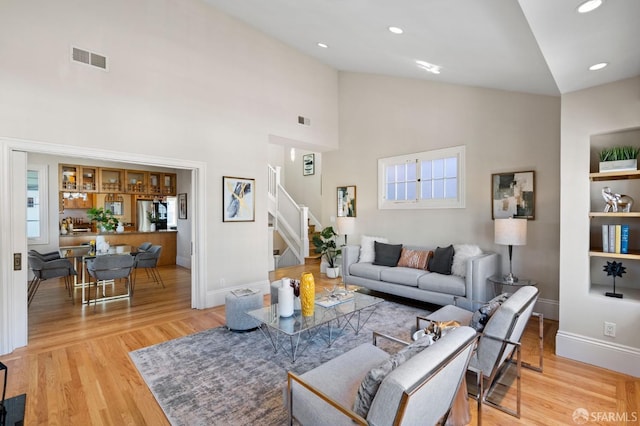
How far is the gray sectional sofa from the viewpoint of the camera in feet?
13.1

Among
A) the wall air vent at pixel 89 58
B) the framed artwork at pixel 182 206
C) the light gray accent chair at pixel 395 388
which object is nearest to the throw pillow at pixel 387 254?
the light gray accent chair at pixel 395 388

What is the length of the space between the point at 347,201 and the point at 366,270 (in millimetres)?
1965

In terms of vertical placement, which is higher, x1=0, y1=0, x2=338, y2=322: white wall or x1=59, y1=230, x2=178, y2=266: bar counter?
x1=0, y1=0, x2=338, y2=322: white wall

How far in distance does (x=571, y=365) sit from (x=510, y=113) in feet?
10.8

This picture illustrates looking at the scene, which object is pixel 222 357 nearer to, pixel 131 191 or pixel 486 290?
pixel 486 290

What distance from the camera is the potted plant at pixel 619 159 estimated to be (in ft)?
9.09

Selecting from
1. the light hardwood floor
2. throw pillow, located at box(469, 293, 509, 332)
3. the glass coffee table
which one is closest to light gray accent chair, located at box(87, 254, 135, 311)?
the light hardwood floor

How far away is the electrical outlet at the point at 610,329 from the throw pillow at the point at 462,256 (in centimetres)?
159

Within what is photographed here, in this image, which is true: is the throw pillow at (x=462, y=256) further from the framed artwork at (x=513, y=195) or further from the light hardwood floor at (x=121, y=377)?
the light hardwood floor at (x=121, y=377)

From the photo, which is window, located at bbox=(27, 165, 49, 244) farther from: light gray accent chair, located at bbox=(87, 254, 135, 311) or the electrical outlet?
the electrical outlet

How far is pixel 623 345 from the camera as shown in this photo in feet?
9.09

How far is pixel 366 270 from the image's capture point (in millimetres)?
5156

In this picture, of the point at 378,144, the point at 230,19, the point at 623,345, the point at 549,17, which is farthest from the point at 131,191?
the point at 623,345

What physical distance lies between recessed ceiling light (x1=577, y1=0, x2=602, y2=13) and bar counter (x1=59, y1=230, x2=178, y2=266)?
28.3 ft
